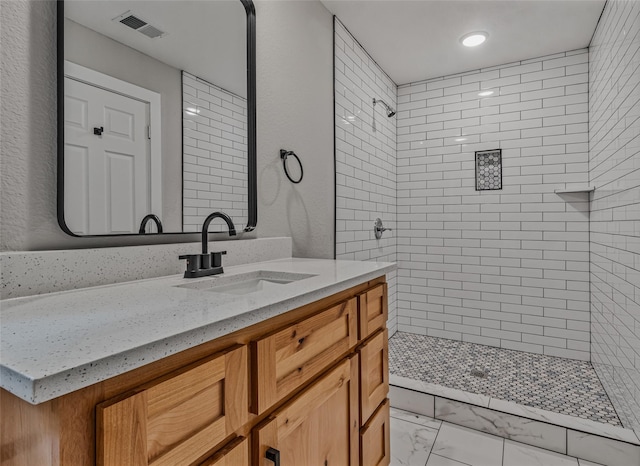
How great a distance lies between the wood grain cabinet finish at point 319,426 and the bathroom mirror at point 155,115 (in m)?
0.73

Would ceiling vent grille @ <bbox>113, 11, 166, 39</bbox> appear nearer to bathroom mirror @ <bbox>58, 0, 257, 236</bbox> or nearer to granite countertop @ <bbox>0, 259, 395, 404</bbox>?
bathroom mirror @ <bbox>58, 0, 257, 236</bbox>

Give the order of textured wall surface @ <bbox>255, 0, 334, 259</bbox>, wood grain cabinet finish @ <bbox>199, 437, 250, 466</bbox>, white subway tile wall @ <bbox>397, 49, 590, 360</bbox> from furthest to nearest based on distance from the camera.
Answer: white subway tile wall @ <bbox>397, 49, 590, 360</bbox>
textured wall surface @ <bbox>255, 0, 334, 259</bbox>
wood grain cabinet finish @ <bbox>199, 437, 250, 466</bbox>

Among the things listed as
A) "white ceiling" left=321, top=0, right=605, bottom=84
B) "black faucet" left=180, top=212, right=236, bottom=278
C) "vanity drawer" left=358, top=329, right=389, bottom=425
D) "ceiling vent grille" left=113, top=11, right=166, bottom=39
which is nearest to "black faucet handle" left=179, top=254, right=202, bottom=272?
"black faucet" left=180, top=212, right=236, bottom=278

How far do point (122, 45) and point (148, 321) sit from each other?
3.07 ft

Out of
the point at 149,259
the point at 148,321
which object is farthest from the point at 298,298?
the point at 149,259

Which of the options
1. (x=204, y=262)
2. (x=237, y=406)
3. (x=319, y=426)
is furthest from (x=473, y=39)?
(x=237, y=406)

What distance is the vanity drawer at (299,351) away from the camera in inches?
30.8

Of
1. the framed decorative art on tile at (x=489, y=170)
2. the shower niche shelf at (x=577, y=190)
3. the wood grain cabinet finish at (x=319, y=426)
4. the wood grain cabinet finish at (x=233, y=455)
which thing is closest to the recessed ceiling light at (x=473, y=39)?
the framed decorative art on tile at (x=489, y=170)

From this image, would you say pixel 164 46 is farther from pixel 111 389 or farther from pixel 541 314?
pixel 541 314

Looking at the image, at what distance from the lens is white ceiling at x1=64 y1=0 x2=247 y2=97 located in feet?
3.61

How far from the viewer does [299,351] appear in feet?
3.05

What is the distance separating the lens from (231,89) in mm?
1571

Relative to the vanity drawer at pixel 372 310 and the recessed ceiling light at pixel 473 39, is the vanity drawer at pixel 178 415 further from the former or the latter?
the recessed ceiling light at pixel 473 39

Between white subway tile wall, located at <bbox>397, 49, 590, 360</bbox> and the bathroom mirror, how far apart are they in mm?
2199
